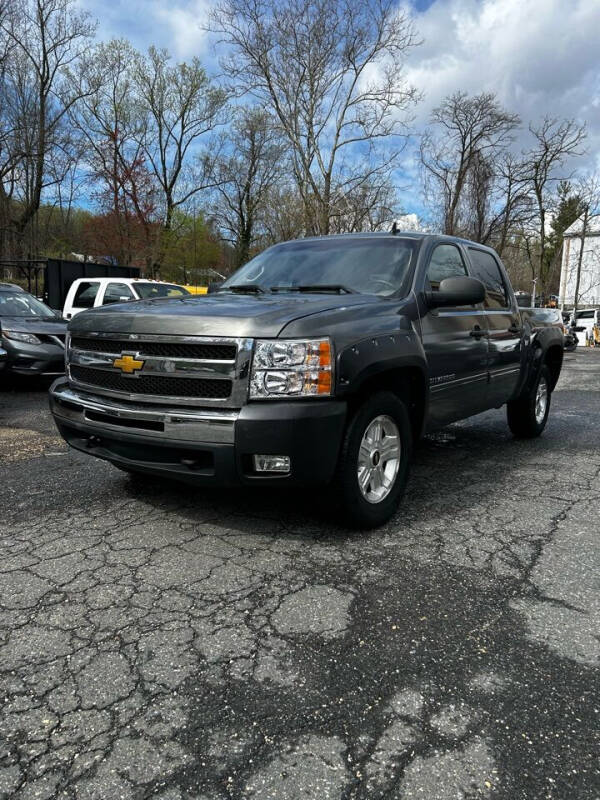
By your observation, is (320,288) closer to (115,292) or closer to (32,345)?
(32,345)

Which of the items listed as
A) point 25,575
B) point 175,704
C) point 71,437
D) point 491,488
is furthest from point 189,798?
point 491,488

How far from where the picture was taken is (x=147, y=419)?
3.30 meters

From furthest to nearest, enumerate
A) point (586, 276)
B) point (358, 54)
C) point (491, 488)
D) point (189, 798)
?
point (586, 276) → point (358, 54) → point (491, 488) → point (189, 798)

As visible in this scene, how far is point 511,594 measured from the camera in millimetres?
2895

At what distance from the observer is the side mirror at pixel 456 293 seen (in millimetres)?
4059

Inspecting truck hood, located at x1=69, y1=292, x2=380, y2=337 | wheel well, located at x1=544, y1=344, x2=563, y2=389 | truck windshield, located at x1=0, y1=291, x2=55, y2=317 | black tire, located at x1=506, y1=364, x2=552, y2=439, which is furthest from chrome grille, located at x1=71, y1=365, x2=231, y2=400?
truck windshield, located at x1=0, y1=291, x2=55, y2=317

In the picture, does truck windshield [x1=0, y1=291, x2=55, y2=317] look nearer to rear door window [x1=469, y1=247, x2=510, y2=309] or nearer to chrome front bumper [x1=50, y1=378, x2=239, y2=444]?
chrome front bumper [x1=50, y1=378, x2=239, y2=444]

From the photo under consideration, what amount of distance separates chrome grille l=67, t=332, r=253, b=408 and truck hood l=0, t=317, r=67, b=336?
6065mm

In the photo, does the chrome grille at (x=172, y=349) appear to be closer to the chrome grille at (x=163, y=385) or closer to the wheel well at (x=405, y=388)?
the chrome grille at (x=163, y=385)

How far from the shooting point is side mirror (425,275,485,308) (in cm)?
406

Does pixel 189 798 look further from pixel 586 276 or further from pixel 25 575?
pixel 586 276

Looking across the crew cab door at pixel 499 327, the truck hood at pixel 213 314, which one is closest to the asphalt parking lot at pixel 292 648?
the truck hood at pixel 213 314

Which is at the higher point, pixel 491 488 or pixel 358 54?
pixel 358 54

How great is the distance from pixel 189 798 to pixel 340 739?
49 cm
